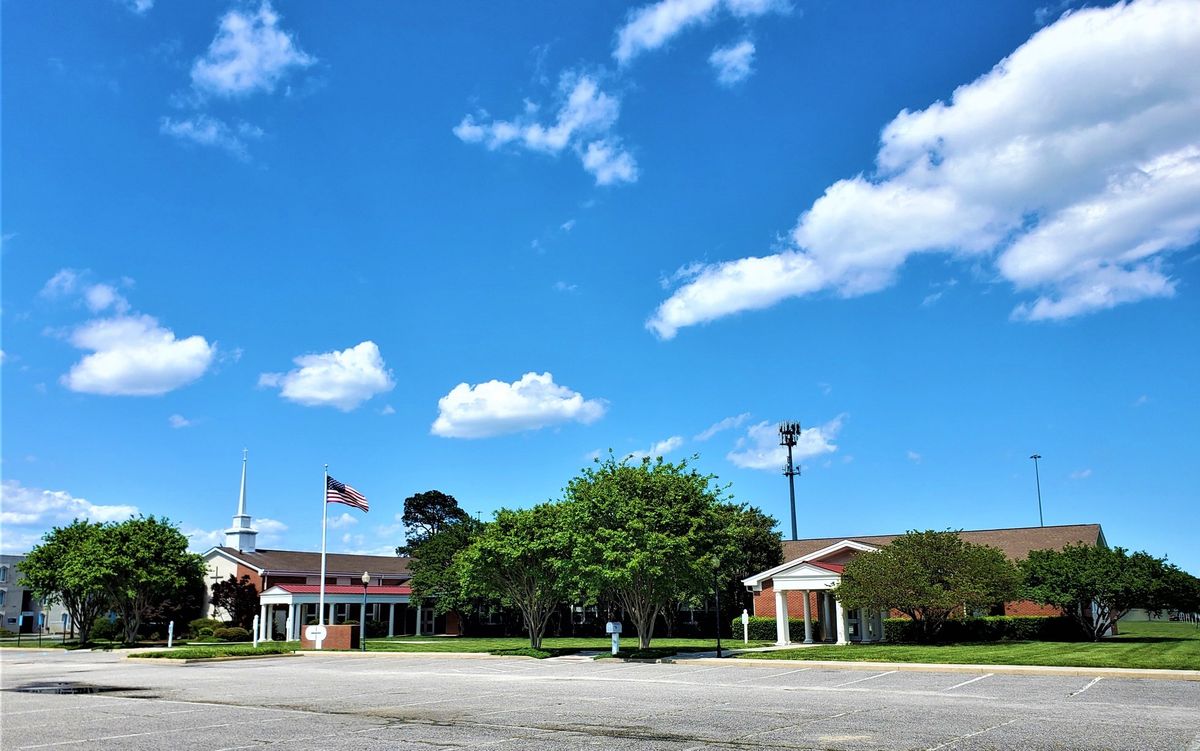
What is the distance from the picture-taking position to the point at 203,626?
191 feet

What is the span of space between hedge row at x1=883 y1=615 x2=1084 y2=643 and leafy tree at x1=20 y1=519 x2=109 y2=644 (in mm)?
42330

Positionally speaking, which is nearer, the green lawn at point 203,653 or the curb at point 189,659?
the curb at point 189,659

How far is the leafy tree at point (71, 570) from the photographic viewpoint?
5062 cm

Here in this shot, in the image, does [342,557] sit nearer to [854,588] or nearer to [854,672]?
[854,588]

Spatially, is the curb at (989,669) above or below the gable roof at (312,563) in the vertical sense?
below

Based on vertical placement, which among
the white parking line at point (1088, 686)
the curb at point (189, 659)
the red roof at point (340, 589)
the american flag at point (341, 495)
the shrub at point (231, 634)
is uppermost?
the american flag at point (341, 495)

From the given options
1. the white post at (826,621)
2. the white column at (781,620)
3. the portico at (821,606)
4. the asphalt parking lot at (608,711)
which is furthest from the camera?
the white post at (826,621)

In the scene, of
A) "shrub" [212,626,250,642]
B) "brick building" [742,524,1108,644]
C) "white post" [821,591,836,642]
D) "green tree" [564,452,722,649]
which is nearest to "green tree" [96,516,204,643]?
"shrub" [212,626,250,642]

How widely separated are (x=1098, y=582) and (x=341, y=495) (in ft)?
119

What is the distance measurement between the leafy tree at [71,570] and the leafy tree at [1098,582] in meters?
48.8

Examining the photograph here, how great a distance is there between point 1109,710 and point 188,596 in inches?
2312

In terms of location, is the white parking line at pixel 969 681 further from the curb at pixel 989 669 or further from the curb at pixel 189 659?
the curb at pixel 189 659

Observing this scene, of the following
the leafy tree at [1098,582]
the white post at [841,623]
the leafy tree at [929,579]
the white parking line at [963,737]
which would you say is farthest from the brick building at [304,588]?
the white parking line at [963,737]

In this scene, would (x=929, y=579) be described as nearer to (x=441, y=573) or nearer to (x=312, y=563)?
(x=441, y=573)
